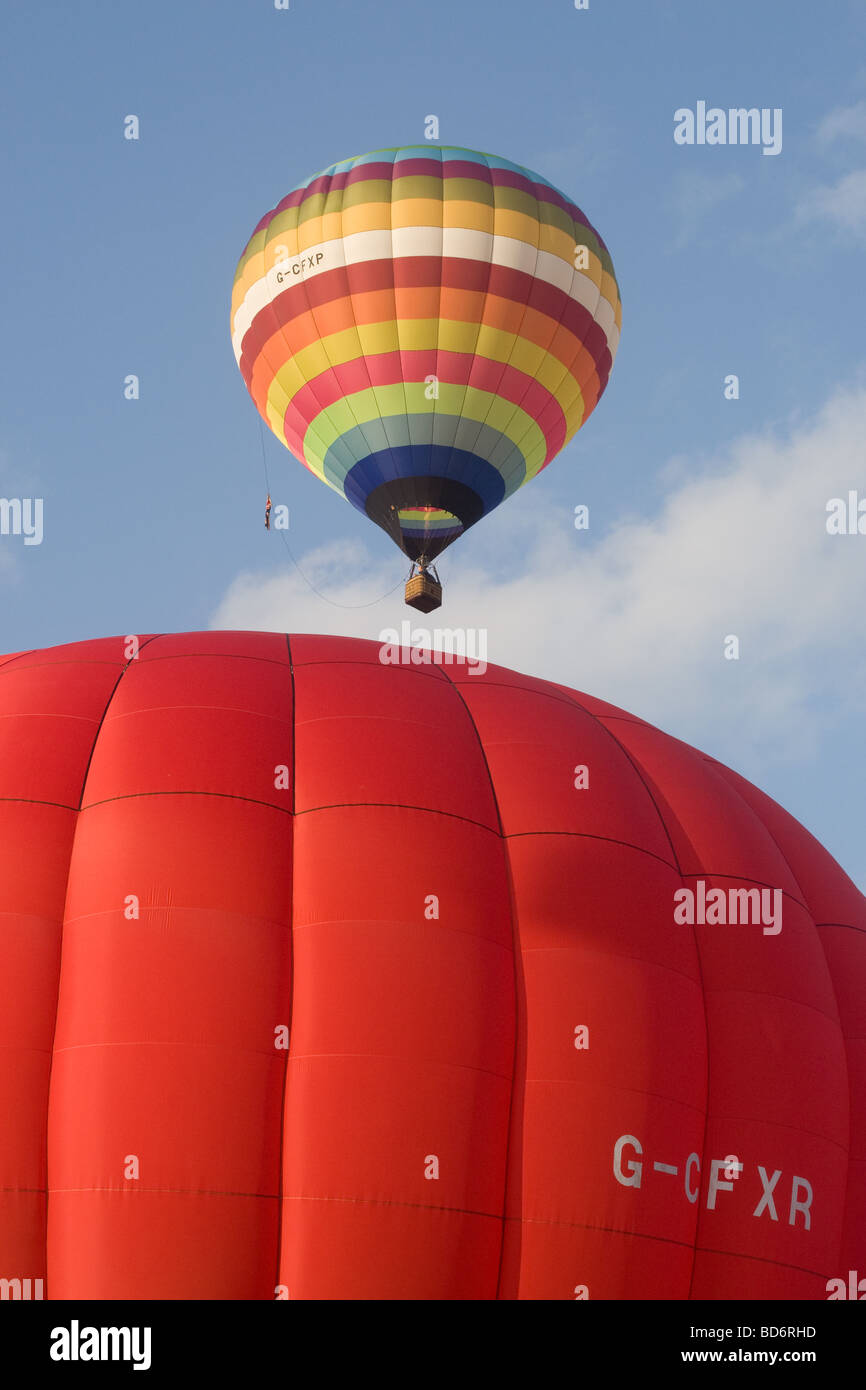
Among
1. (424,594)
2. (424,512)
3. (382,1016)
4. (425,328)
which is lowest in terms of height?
(382,1016)

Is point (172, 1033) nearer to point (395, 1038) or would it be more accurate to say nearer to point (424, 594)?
point (395, 1038)

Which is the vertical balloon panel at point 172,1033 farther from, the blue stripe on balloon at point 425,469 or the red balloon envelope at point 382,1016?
the blue stripe on balloon at point 425,469

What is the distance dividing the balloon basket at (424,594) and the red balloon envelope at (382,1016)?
39.5 feet

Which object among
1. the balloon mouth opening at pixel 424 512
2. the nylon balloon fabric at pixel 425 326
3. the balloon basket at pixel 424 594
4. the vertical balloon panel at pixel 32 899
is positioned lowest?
the vertical balloon panel at pixel 32 899

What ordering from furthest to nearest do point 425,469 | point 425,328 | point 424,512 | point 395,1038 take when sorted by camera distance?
point 424,512, point 425,469, point 425,328, point 395,1038

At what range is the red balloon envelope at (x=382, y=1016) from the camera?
28.0 feet

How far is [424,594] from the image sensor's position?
22.6 meters

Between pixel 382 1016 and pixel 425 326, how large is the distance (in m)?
13.2

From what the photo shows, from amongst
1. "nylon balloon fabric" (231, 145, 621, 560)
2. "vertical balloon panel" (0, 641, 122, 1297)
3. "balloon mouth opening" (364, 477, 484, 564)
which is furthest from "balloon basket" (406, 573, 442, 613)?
"vertical balloon panel" (0, 641, 122, 1297)

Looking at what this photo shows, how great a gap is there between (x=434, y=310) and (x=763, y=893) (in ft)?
38.6

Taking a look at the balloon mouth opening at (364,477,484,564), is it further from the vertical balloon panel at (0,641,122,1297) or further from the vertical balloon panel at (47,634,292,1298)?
the vertical balloon panel at (47,634,292,1298)

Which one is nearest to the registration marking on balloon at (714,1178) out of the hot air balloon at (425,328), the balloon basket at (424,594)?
the hot air balloon at (425,328)

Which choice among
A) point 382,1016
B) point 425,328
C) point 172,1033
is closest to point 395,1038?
point 382,1016
